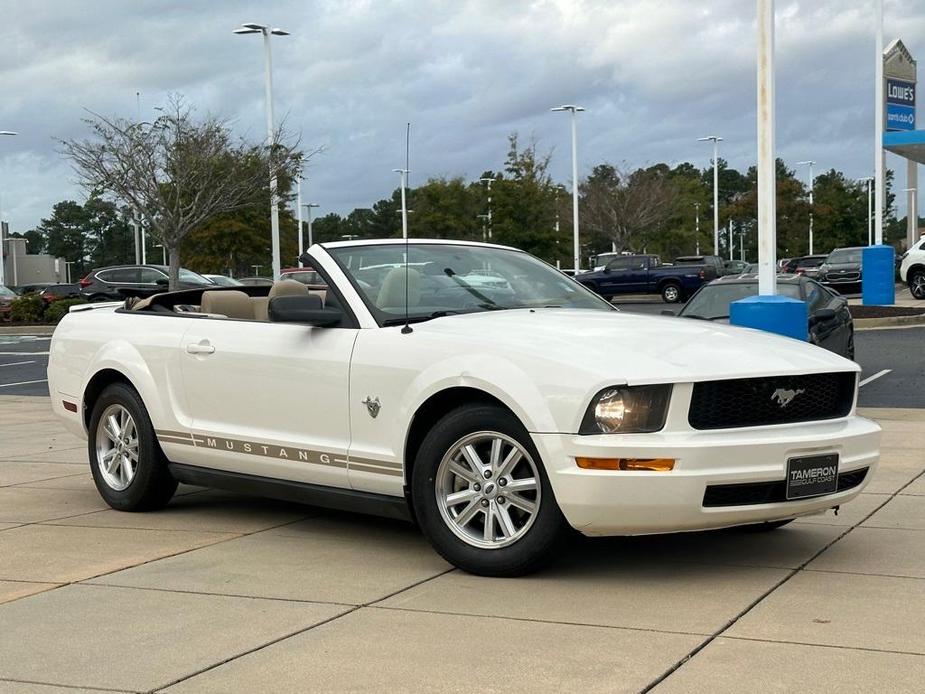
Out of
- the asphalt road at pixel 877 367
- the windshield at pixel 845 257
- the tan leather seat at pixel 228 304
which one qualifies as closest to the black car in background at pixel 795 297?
the asphalt road at pixel 877 367

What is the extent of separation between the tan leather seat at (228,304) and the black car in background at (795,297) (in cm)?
757

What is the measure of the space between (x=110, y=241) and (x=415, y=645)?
13657 centimetres

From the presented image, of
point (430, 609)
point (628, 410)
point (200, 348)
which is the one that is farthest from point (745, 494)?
point (200, 348)

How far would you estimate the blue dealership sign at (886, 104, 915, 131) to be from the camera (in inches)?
1270

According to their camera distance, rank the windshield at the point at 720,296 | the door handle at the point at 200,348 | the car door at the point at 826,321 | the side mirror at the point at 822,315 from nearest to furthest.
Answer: the door handle at the point at 200,348 < the side mirror at the point at 822,315 < the car door at the point at 826,321 < the windshield at the point at 720,296

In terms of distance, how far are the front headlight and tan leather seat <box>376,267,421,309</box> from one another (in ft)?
4.77

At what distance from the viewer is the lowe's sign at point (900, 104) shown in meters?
32.2

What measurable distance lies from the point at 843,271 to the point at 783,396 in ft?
119

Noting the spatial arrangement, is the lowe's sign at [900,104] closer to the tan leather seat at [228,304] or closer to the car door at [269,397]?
the tan leather seat at [228,304]

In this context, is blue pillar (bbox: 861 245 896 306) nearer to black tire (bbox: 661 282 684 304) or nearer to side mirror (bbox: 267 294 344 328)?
black tire (bbox: 661 282 684 304)

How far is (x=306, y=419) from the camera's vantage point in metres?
6.50

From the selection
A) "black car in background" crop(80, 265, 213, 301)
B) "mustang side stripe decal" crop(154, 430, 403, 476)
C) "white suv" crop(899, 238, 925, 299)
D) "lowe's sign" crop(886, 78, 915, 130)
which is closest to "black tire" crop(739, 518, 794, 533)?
"mustang side stripe decal" crop(154, 430, 403, 476)

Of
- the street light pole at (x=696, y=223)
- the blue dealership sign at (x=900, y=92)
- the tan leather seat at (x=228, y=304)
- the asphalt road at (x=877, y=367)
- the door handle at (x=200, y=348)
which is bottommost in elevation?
the asphalt road at (x=877, y=367)

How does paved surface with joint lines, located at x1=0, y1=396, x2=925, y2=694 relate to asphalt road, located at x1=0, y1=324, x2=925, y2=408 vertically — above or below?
above
